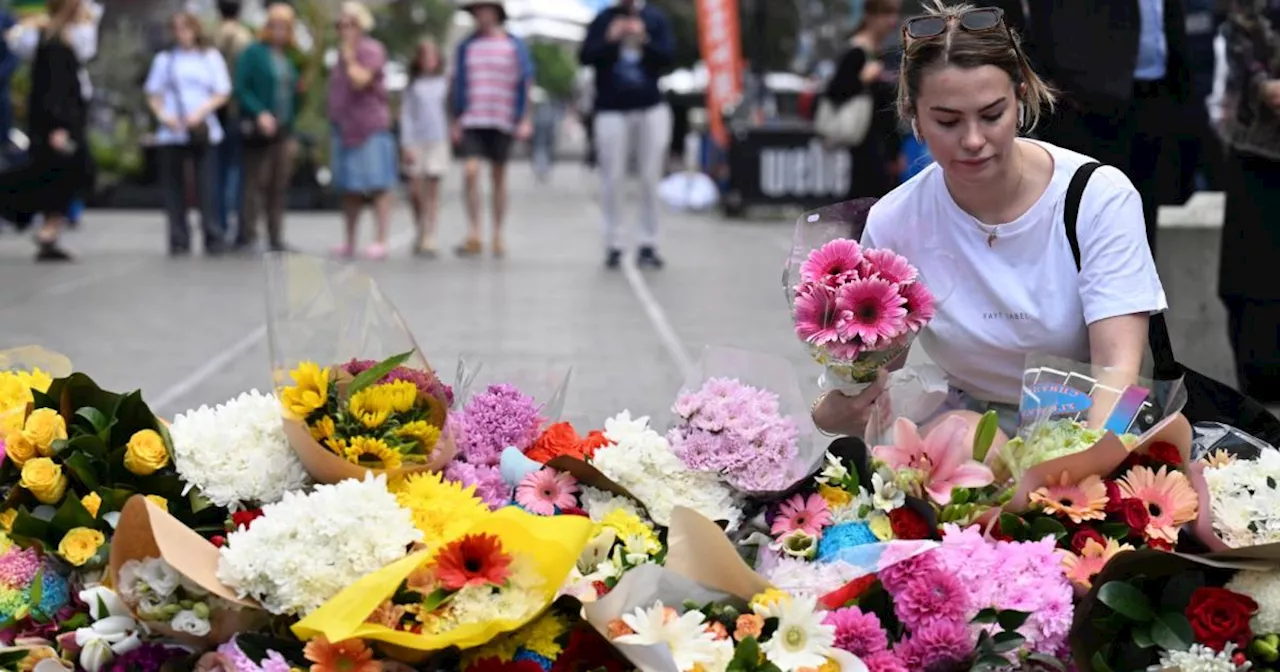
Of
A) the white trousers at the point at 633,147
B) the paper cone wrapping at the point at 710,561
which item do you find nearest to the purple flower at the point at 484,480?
the paper cone wrapping at the point at 710,561

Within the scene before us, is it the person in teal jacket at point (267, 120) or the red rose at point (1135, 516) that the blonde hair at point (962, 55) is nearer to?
the red rose at point (1135, 516)

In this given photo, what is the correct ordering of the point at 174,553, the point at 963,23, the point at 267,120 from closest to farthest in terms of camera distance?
the point at 174,553 < the point at 963,23 < the point at 267,120

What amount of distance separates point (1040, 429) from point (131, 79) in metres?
21.7

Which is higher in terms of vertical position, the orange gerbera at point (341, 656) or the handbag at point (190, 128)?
the orange gerbera at point (341, 656)

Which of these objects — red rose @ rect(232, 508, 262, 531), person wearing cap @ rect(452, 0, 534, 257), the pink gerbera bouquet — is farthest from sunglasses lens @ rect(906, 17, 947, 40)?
person wearing cap @ rect(452, 0, 534, 257)

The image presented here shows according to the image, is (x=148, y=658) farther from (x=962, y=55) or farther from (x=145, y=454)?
(x=962, y=55)

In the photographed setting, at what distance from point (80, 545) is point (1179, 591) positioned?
5.97 ft

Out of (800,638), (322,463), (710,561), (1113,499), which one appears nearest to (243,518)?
(322,463)

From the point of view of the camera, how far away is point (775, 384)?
323cm

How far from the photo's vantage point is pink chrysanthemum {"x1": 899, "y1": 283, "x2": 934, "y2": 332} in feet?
10.0

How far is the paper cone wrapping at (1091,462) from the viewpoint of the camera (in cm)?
286

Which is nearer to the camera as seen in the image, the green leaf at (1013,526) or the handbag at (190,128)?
the green leaf at (1013,526)

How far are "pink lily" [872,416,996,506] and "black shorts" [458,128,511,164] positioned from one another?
11146 millimetres

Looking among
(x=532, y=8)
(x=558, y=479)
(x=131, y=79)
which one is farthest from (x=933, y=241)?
(x=532, y=8)
